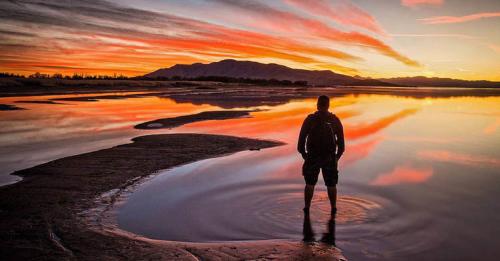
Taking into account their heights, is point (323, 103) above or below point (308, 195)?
above

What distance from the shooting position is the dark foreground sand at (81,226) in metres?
5.30

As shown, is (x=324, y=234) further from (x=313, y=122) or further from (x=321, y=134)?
(x=313, y=122)

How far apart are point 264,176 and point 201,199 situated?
2.28 m

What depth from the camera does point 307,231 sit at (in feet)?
20.9

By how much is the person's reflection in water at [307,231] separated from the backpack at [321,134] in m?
1.13

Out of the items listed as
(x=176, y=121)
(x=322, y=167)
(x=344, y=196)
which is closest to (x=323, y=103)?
(x=322, y=167)

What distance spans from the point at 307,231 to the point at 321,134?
1672 mm

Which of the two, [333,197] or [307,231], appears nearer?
[307,231]

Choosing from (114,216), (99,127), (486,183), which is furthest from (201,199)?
(99,127)

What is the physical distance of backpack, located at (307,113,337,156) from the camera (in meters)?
7.04

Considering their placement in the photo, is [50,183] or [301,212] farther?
[50,183]

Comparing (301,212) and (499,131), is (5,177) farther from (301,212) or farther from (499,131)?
(499,131)

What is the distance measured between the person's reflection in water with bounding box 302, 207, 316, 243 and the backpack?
113 cm

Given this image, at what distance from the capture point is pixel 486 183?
9.83 meters
